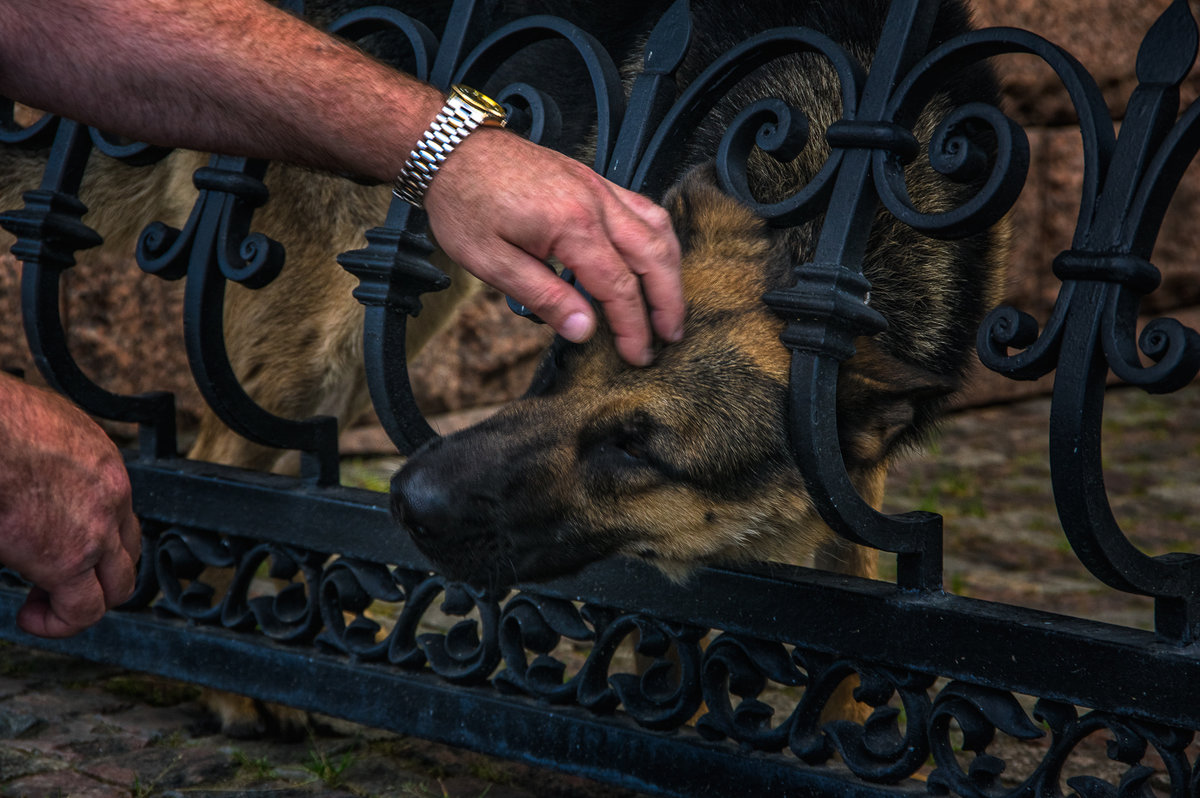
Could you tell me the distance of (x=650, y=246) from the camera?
71.2 inches

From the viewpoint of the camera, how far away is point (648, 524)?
222 centimetres

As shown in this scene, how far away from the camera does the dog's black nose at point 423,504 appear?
6.80 ft

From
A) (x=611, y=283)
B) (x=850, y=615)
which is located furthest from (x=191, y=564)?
(x=850, y=615)

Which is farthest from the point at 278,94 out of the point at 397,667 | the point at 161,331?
the point at 161,331

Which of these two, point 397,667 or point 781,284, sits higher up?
point 781,284

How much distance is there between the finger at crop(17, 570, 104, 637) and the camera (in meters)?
1.92

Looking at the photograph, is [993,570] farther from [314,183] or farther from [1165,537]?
[314,183]

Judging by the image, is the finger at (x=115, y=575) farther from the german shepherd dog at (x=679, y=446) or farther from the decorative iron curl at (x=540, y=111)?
the decorative iron curl at (x=540, y=111)

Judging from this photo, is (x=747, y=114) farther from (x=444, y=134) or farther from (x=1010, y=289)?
(x=1010, y=289)

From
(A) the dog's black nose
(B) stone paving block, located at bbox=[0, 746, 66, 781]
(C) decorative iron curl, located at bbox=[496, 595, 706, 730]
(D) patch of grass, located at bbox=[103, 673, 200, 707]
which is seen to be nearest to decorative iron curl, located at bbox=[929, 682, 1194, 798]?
Answer: (C) decorative iron curl, located at bbox=[496, 595, 706, 730]

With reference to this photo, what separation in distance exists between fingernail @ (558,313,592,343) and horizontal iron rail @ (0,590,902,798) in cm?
82

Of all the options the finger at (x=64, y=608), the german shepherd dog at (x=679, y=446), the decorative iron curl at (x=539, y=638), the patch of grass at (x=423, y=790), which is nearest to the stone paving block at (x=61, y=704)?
the patch of grass at (x=423, y=790)

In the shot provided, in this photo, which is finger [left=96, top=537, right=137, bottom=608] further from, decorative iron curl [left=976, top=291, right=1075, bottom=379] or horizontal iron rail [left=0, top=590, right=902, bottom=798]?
decorative iron curl [left=976, top=291, right=1075, bottom=379]

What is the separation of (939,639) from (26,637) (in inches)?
86.7
